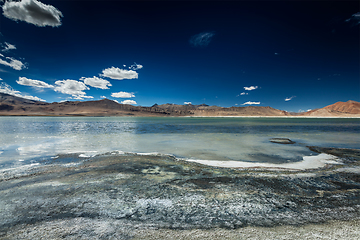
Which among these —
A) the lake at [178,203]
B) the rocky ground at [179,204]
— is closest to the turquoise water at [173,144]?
the lake at [178,203]

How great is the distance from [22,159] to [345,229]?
11719 millimetres

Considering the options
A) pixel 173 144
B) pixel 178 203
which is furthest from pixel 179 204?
pixel 173 144

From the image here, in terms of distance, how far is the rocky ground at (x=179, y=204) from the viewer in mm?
2689

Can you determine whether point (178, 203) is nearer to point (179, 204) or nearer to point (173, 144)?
point (179, 204)

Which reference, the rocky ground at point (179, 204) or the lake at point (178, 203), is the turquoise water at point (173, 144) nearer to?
the lake at point (178, 203)

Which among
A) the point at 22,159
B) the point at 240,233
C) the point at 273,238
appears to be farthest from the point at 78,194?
the point at 22,159

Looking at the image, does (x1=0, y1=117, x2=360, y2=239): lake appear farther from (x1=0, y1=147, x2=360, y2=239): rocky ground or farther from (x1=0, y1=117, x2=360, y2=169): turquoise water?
(x1=0, y1=117, x2=360, y2=169): turquoise water

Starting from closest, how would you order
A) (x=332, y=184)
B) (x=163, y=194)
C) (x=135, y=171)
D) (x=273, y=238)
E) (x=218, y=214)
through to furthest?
(x=273, y=238) → (x=218, y=214) → (x=163, y=194) → (x=332, y=184) → (x=135, y=171)

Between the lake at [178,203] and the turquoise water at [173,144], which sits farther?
the turquoise water at [173,144]

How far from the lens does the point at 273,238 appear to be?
2488 millimetres

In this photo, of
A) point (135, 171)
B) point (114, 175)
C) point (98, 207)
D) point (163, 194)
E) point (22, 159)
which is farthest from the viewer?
point (22, 159)

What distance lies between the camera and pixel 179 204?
141 inches

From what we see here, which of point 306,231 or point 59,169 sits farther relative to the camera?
point 59,169

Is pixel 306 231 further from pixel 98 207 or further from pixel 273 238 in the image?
pixel 98 207
